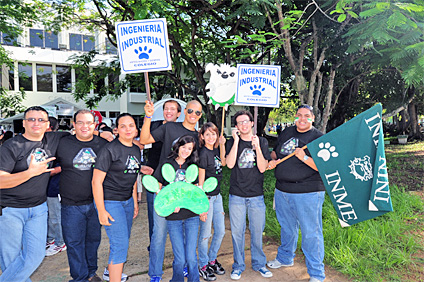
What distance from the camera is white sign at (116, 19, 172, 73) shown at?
151 inches

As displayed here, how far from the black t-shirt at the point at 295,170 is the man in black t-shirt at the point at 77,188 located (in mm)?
2153

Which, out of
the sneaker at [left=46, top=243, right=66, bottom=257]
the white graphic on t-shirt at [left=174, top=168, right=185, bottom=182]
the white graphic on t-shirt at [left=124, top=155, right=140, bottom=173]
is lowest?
the sneaker at [left=46, top=243, right=66, bottom=257]

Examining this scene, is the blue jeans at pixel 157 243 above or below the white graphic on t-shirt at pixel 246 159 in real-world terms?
below

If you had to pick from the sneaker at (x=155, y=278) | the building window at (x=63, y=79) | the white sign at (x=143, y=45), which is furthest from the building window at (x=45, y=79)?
the sneaker at (x=155, y=278)

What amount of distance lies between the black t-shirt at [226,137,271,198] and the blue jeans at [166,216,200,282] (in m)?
0.69

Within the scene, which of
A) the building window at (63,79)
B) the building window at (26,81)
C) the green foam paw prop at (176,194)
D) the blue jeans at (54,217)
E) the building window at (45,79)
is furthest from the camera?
the building window at (63,79)

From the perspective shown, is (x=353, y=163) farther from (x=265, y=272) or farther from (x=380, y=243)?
(x=265, y=272)

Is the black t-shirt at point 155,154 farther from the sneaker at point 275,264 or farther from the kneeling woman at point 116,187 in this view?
the sneaker at point 275,264

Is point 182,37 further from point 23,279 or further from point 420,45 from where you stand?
point 23,279

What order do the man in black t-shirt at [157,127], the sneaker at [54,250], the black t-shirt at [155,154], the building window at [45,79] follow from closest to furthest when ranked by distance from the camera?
the man in black t-shirt at [157,127], the black t-shirt at [155,154], the sneaker at [54,250], the building window at [45,79]

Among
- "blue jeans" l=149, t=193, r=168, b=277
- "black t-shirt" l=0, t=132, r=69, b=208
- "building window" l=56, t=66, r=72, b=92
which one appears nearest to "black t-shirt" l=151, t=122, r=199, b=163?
"blue jeans" l=149, t=193, r=168, b=277

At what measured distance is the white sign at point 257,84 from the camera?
13.7ft

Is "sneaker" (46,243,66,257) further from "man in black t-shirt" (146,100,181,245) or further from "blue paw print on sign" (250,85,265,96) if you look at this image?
"blue paw print on sign" (250,85,265,96)

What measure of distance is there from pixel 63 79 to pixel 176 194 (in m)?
24.7
